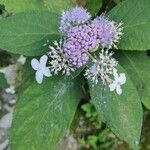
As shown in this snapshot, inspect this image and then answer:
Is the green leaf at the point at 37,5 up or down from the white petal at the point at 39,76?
up

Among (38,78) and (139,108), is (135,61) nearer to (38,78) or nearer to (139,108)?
(139,108)

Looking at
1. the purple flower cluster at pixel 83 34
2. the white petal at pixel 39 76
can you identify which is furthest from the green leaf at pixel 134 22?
the white petal at pixel 39 76

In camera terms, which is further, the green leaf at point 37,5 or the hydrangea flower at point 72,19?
the green leaf at point 37,5

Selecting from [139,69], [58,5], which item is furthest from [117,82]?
[58,5]

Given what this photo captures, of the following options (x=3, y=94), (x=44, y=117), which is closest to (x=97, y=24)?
(x=44, y=117)

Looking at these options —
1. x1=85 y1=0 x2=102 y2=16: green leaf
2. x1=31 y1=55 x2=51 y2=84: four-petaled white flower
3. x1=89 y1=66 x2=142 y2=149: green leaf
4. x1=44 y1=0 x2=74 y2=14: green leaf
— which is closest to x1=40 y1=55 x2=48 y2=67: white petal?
x1=31 y1=55 x2=51 y2=84: four-petaled white flower

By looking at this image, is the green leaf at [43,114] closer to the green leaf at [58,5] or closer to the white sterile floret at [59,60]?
the white sterile floret at [59,60]

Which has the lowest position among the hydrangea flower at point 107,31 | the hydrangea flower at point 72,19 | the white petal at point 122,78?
the white petal at point 122,78

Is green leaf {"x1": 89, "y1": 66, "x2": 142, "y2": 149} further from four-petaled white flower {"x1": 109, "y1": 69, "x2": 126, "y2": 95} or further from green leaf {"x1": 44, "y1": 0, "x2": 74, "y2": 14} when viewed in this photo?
green leaf {"x1": 44, "y1": 0, "x2": 74, "y2": 14}

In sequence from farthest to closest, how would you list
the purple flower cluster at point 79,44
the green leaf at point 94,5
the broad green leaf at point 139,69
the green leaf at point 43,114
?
the green leaf at point 94,5 < the broad green leaf at point 139,69 < the green leaf at point 43,114 < the purple flower cluster at point 79,44
